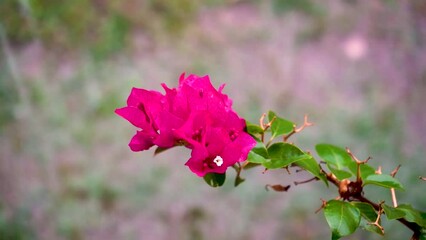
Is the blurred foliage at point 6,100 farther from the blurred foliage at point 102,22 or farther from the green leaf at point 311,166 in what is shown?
the green leaf at point 311,166

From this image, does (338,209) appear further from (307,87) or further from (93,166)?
(93,166)

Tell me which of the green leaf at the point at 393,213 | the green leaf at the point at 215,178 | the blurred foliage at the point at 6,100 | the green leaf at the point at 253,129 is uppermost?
the blurred foliage at the point at 6,100

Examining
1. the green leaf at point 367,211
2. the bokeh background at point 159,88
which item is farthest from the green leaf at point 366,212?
the bokeh background at point 159,88

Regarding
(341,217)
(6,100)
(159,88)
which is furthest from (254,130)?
(6,100)

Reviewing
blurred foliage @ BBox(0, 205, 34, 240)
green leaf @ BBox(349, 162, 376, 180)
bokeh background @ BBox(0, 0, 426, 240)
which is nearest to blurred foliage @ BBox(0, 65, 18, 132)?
bokeh background @ BBox(0, 0, 426, 240)

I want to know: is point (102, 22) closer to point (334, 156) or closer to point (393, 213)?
point (334, 156)

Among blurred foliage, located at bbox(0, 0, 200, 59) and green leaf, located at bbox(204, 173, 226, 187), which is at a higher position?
blurred foliage, located at bbox(0, 0, 200, 59)

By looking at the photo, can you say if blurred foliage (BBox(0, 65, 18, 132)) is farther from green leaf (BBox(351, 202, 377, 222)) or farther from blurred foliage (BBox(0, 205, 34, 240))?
green leaf (BBox(351, 202, 377, 222))
